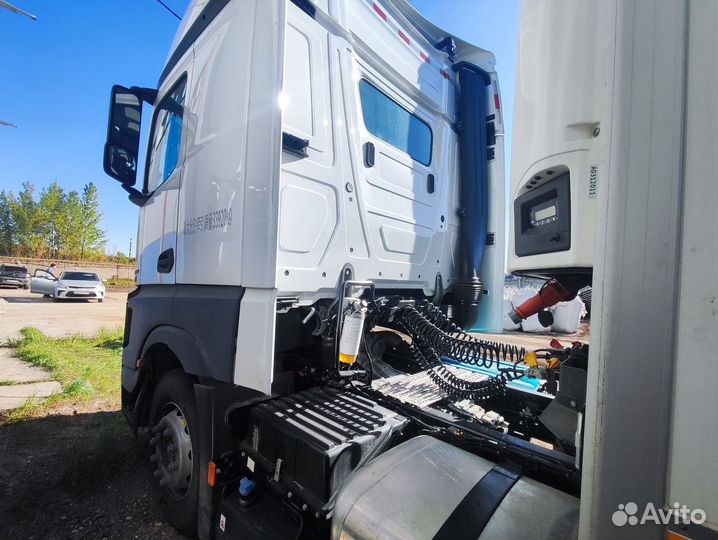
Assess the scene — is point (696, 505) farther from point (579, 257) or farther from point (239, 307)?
point (239, 307)

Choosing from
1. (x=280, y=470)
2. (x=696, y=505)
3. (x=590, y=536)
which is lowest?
(x=280, y=470)

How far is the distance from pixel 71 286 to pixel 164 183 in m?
20.0

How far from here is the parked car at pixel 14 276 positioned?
22.4m

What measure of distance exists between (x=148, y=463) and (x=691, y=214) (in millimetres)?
4005

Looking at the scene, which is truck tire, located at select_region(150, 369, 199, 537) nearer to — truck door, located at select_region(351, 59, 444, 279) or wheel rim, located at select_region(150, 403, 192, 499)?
wheel rim, located at select_region(150, 403, 192, 499)

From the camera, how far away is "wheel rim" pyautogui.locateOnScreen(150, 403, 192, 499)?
83.9 inches

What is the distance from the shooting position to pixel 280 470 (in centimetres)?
154

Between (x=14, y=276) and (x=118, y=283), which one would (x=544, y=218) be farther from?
(x=118, y=283)

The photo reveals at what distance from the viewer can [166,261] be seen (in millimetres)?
2420

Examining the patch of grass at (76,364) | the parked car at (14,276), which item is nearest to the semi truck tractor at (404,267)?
the patch of grass at (76,364)

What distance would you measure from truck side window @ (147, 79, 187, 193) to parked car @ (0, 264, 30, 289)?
93.4ft

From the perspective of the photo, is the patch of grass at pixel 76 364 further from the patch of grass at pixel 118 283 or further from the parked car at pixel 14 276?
the patch of grass at pixel 118 283

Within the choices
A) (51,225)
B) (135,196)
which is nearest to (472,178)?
(135,196)

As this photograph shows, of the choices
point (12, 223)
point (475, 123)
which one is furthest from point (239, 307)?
point (12, 223)
